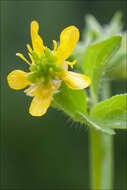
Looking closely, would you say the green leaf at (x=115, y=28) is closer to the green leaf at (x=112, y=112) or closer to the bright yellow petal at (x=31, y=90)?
the green leaf at (x=112, y=112)

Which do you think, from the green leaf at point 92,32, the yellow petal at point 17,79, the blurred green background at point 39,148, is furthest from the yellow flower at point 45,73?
the blurred green background at point 39,148

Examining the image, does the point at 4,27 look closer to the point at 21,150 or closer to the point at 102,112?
the point at 21,150

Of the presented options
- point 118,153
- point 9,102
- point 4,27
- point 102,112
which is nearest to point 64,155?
point 118,153

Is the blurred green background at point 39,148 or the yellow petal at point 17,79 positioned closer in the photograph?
the yellow petal at point 17,79

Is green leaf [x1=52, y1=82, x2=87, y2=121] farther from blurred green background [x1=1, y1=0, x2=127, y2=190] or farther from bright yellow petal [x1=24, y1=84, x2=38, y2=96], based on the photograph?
blurred green background [x1=1, y1=0, x2=127, y2=190]

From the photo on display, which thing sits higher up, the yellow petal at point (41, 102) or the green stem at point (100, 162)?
the yellow petal at point (41, 102)

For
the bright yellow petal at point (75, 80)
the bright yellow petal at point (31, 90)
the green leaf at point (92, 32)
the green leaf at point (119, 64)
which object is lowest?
the bright yellow petal at point (31, 90)

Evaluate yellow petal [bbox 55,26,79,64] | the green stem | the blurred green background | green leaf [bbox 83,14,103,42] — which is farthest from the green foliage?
the blurred green background
